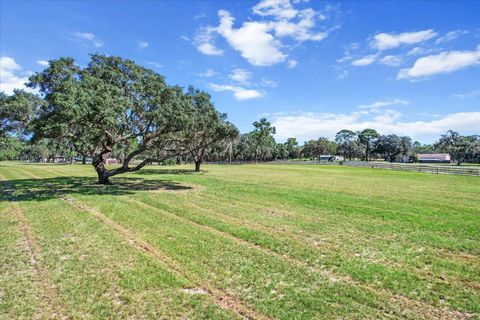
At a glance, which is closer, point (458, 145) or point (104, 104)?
point (104, 104)

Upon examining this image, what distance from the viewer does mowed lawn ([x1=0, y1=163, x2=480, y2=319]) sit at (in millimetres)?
4363

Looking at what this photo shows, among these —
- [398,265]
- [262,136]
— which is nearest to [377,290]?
[398,265]

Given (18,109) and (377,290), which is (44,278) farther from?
(18,109)

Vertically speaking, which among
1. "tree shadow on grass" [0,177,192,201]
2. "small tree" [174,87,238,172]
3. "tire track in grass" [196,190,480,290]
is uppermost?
"small tree" [174,87,238,172]

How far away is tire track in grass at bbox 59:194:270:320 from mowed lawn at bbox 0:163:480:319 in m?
0.02

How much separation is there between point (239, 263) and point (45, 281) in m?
3.57

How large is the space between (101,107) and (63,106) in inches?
61.5

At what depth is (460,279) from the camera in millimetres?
5363

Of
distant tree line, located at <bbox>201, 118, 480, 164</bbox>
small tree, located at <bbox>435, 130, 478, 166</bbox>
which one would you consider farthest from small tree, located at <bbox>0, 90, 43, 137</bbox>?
small tree, located at <bbox>435, 130, 478, 166</bbox>

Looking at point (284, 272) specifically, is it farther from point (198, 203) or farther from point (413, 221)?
point (198, 203)

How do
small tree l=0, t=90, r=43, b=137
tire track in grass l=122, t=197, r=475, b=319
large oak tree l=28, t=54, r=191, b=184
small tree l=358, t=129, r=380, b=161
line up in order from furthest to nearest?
small tree l=358, t=129, r=380, b=161 < small tree l=0, t=90, r=43, b=137 < large oak tree l=28, t=54, r=191, b=184 < tire track in grass l=122, t=197, r=475, b=319

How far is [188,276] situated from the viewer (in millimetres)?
5414

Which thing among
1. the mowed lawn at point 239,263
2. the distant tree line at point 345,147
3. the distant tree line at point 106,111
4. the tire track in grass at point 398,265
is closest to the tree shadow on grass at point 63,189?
the distant tree line at point 106,111

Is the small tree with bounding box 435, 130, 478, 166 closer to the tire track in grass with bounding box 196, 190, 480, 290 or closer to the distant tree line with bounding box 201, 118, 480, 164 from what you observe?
the distant tree line with bounding box 201, 118, 480, 164
